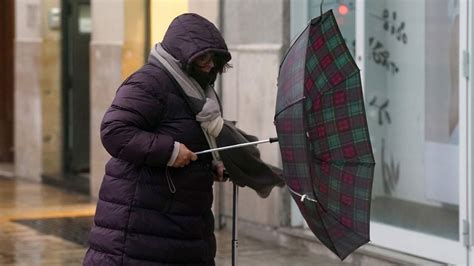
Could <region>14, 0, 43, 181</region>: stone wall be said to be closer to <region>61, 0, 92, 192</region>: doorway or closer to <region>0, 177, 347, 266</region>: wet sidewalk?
<region>61, 0, 92, 192</region>: doorway

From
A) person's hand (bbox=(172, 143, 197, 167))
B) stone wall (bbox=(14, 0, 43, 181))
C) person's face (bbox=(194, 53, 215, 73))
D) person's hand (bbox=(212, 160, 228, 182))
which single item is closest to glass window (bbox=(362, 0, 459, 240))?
person's hand (bbox=(212, 160, 228, 182))

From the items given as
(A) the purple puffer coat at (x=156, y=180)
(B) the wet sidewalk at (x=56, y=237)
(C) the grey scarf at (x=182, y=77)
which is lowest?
(B) the wet sidewalk at (x=56, y=237)

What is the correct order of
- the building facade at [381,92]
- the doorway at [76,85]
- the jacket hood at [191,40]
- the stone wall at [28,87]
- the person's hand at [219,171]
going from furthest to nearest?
the stone wall at [28,87] < the doorway at [76,85] < the building facade at [381,92] < the person's hand at [219,171] < the jacket hood at [191,40]

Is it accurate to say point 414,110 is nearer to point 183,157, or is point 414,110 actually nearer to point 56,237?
point 56,237

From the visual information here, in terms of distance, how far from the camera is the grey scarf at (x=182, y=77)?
439 centimetres

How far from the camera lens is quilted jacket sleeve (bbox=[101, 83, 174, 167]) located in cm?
422

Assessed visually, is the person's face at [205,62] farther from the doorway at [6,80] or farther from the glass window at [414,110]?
the doorway at [6,80]

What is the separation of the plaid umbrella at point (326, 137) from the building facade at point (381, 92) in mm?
3092

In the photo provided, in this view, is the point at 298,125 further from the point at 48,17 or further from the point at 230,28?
the point at 48,17

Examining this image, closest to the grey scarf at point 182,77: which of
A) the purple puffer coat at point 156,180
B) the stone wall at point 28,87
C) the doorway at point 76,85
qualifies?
the purple puffer coat at point 156,180

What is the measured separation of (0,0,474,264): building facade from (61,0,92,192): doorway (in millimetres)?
720

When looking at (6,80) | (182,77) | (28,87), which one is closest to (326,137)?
(182,77)

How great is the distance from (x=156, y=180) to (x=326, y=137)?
2.46 feet

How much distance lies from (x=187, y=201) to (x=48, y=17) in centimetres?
938
